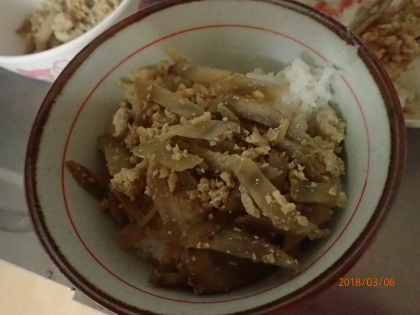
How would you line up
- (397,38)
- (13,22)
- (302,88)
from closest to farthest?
(302,88) < (397,38) < (13,22)

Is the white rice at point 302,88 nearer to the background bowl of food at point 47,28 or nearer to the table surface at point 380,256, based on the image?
the table surface at point 380,256

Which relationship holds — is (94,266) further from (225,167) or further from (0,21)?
(0,21)

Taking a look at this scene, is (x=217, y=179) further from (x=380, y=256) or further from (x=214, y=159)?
(x=380, y=256)

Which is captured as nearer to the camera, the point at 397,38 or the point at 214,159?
the point at 214,159

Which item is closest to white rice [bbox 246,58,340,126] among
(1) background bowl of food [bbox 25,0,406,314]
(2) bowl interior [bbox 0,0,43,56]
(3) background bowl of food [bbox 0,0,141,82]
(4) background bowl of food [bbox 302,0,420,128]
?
(1) background bowl of food [bbox 25,0,406,314]

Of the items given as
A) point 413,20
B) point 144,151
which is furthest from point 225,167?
point 413,20
